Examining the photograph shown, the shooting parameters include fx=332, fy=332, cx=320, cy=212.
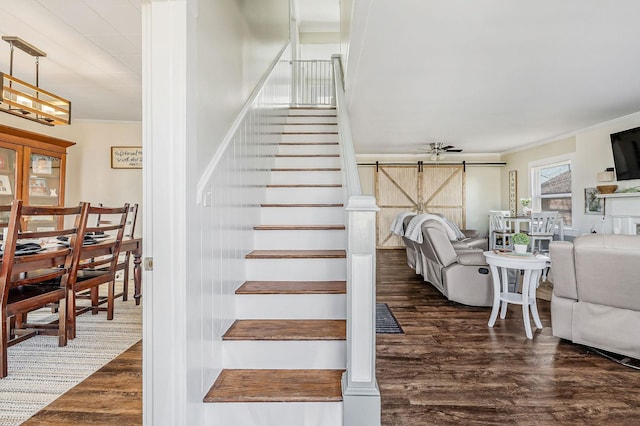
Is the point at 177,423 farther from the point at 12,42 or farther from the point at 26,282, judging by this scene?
the point at 12,42

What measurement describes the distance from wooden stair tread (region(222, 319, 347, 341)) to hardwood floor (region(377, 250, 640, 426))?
512 mm

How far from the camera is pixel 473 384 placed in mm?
2143

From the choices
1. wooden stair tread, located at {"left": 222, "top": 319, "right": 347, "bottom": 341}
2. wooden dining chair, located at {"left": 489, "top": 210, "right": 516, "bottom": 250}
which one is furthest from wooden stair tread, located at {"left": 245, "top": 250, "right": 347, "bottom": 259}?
wooden dining chair, located at {"left": 489, "top": 210, "right": 516, "bottom": 250}

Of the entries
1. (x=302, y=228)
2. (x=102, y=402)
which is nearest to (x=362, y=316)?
(x=302, y=228)

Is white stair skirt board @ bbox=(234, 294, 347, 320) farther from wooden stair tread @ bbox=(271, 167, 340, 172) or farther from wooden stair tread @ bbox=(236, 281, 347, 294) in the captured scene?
wooden stair tread @ bbox=(271, 167, 340, 172)

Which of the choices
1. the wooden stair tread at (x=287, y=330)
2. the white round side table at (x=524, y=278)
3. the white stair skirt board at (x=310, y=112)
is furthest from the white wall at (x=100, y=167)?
the white round side table at (x=524, y=278)

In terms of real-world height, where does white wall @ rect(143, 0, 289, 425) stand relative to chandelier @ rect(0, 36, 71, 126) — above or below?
below

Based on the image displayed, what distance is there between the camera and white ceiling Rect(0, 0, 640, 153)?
7.91ft

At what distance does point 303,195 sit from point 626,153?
191 inches

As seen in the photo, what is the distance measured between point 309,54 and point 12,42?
6606 millimetres

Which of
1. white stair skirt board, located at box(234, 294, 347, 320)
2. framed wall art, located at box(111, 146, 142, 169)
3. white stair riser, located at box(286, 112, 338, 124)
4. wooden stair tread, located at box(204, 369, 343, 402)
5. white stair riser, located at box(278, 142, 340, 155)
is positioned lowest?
wooden stair tread, located at box(204, 369, 343, 402)

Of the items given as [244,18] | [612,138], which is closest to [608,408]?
[244,18]

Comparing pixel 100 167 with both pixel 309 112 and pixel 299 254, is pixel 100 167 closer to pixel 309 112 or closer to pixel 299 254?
pixel 309 112

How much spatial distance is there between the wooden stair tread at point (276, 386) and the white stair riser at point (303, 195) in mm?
1642
